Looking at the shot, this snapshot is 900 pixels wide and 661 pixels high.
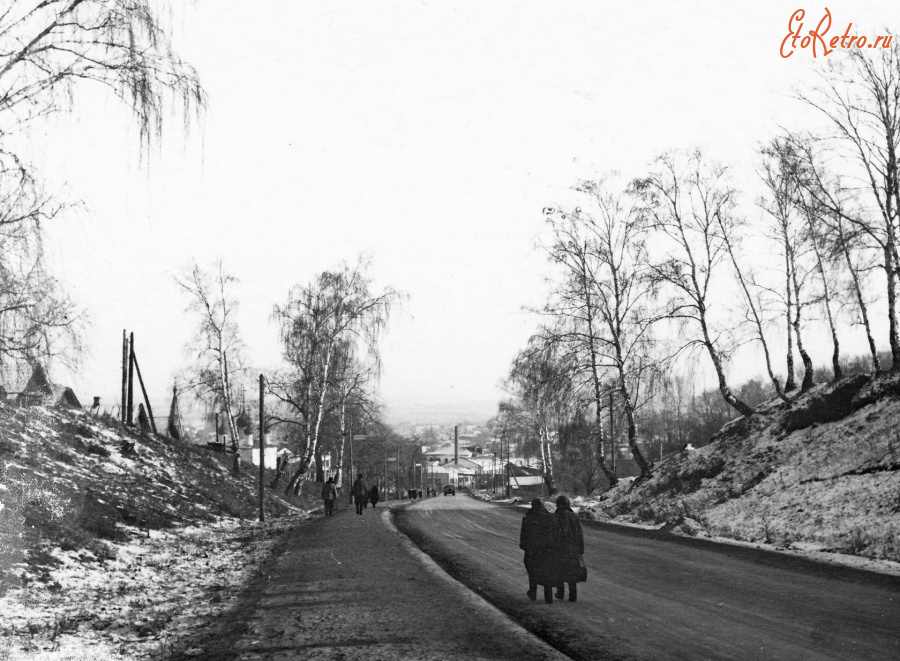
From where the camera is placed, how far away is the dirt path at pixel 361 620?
24.1 feet

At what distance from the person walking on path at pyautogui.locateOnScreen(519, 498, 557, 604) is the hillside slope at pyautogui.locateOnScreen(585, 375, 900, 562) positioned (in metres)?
6.48

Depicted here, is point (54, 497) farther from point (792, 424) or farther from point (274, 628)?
point (792, 424)

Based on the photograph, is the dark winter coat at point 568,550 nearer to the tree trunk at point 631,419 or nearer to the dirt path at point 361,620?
the dirt path at point 361,620

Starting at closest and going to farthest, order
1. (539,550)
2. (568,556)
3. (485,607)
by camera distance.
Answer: (485,607) → (568,556) → (539,550)

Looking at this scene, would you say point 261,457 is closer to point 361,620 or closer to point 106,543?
point 106,543

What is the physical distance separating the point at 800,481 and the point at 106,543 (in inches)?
671

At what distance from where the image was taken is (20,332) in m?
14.9

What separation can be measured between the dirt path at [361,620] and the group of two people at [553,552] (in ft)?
3.30

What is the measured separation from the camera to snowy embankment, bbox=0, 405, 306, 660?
8.55 meters

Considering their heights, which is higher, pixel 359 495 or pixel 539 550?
pixel 359 495

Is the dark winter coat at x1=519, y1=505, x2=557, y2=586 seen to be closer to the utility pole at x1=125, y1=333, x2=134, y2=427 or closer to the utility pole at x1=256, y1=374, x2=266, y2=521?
the utility pole at x1=256, y1=374, x2=266, y2=521

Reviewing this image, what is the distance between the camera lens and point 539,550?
1052 centimetres

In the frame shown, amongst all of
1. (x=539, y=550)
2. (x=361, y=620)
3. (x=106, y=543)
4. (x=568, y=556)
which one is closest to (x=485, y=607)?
(x=539, y=550)

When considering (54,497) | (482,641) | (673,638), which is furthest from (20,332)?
(673,638)
